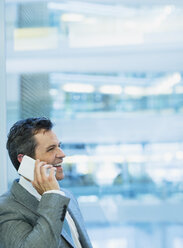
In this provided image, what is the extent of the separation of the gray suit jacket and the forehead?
0.60 feet

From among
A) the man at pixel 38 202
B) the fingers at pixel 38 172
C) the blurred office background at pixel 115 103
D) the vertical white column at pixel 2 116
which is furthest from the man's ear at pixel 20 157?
the blurred office background at pixel 115 103

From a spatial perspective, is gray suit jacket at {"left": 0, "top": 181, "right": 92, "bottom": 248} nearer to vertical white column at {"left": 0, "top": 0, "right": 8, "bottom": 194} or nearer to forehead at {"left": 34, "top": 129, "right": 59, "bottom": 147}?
forehead at {"left": 34, "top": 129, "right": 59, "bottom": 147}

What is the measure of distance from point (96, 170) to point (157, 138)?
1.54 ft

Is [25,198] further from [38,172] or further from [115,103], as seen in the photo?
[115,103]

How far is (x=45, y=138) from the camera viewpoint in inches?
53.8

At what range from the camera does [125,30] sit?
2283mm

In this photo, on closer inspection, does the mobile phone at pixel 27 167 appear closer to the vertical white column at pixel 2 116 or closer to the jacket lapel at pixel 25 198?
the jacket lapel at pixel 25 198

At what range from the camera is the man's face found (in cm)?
135

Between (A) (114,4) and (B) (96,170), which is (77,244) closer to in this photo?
(B) (96,170)

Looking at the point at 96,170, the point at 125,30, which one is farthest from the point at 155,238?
the point at 125,30

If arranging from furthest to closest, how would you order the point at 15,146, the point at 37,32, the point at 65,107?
the point at 65,107 → the point at 37,32 → the point at 15,146

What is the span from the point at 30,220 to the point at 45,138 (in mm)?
314

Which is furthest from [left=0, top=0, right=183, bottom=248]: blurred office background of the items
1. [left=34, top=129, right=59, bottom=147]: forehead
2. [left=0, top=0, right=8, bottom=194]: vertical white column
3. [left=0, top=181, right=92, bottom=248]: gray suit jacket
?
[left=0, top=181, right=92, bottom=248]: gray suit jacket

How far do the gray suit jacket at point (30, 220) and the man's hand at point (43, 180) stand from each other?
0.04 meters
